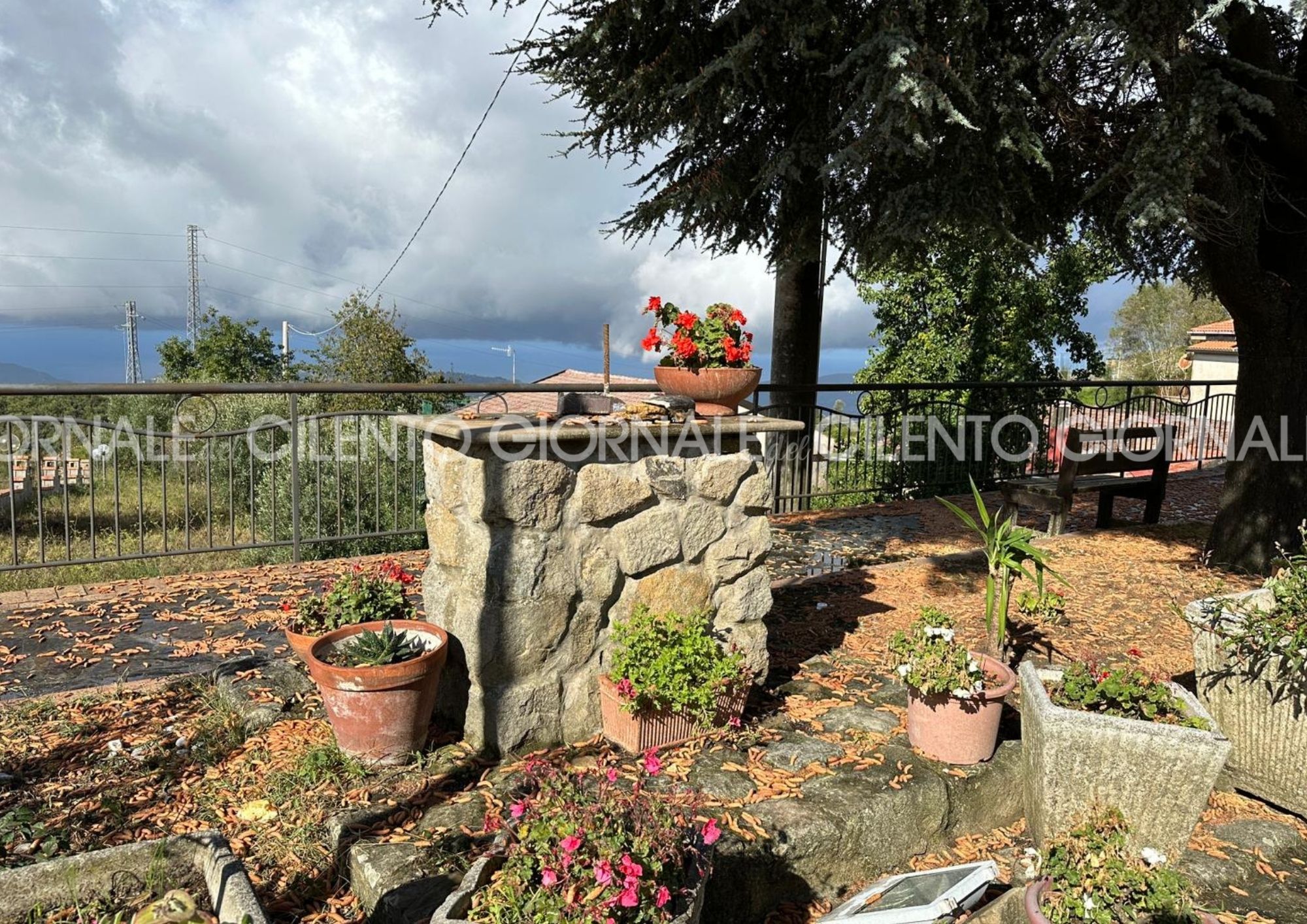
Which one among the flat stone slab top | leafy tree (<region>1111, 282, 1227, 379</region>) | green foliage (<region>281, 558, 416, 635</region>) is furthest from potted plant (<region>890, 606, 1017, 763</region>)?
leafy tree (<region>1111, 282, 1227, 379</region>)

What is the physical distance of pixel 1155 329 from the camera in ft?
126

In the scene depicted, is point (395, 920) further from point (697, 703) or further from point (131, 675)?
point (131, 675)

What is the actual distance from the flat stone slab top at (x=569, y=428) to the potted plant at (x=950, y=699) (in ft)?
3.49

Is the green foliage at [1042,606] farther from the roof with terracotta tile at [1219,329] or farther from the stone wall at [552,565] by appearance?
the roof with terracotta tile at [1219,329]

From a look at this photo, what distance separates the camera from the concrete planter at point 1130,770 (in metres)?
2.62

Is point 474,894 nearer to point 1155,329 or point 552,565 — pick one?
point 552,565

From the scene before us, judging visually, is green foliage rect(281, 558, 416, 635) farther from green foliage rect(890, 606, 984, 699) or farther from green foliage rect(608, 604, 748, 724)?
green foliage rect(890, 606, 984, 699)

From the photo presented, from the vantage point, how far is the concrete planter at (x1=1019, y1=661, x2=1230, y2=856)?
262 cm

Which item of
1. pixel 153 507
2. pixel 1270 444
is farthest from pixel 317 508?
pixel 153 507

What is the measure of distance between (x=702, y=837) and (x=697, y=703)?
0.92m

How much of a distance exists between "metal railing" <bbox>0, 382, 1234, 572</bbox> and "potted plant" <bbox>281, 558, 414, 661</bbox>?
1520mm

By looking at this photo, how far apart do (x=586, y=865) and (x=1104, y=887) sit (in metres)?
1.27

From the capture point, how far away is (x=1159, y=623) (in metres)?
4.70

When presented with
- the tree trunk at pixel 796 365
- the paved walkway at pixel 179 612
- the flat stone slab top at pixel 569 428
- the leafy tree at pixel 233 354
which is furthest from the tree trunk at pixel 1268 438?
the leafy tree at pixel 233 354
